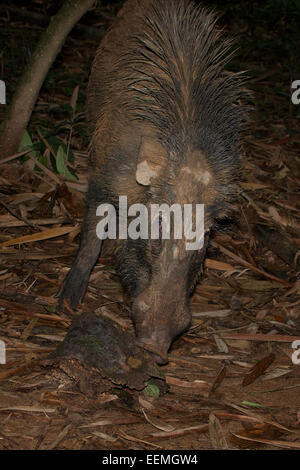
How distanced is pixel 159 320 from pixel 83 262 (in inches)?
62.1

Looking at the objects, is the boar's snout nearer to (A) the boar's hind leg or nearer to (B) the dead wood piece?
(B) the dead wood piece

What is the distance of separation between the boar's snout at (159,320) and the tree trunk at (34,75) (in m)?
2.90

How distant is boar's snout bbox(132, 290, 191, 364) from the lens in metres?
3.50

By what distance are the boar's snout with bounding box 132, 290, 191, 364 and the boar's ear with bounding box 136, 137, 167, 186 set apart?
796mm

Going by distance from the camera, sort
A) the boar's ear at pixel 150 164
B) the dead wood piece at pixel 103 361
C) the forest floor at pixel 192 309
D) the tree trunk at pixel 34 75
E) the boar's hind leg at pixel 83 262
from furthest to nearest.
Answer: the tree trunk at pixel 34 75
the boar's hind leg at pixel 83 262
the boar's ear at pixel 150 164
the dead wood piece at pixel 103 361
the forest floor at pixel 192 309

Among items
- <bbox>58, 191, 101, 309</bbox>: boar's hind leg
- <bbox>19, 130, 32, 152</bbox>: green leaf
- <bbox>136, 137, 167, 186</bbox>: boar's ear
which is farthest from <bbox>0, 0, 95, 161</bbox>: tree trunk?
<bbox>136, 137, 167, 186</bbox>: boar's ear

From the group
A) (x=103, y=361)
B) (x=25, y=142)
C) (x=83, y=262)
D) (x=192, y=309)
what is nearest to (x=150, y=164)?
(x=83, y=262)

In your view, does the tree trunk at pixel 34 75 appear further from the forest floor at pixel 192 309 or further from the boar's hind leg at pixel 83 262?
the boar's hind leg at pixel 83 262

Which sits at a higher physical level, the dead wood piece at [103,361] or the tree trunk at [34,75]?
the tree trunk at [34,75]

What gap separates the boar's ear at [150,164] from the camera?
408cm

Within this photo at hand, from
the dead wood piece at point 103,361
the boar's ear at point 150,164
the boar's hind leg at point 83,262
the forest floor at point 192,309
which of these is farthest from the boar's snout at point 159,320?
the boar's hind leg at point 83,262

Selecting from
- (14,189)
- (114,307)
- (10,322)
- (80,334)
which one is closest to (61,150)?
(14,189)

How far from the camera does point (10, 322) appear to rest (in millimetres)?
4227

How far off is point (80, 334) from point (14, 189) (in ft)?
8.62
